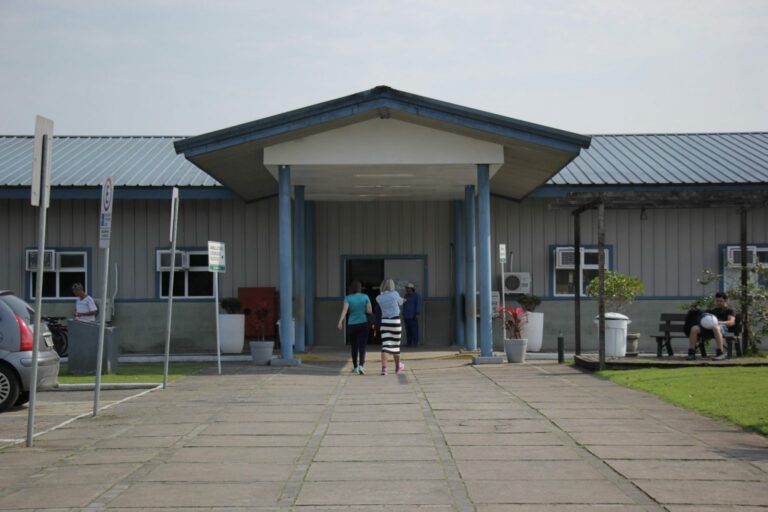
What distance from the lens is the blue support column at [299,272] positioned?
20.2m

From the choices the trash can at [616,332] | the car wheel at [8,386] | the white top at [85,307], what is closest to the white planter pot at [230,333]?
the white top at [85,307]

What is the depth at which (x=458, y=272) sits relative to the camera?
2430cm

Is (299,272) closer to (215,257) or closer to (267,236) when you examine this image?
(267,236)

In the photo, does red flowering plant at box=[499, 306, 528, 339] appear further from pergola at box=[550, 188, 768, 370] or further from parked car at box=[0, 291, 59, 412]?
parked car at box=[0, 291, 59, 412]

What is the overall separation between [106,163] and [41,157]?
16555 millimetres

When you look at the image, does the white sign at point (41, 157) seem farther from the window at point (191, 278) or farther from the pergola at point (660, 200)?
the window at point (191, 278)

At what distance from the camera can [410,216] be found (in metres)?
25.2

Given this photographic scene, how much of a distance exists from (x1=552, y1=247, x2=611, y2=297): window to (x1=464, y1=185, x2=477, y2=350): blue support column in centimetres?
286

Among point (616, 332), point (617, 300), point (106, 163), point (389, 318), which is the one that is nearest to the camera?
point (389, 318)

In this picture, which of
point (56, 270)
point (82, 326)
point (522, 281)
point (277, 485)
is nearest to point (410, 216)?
point (522, 281)

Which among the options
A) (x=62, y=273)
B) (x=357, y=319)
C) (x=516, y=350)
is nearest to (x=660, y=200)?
(x=516, y=350)

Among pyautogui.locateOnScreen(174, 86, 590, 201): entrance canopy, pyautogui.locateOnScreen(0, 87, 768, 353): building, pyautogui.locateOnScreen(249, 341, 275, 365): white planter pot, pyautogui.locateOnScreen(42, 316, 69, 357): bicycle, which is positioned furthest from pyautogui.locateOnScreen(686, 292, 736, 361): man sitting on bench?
pyautogui.locateOnScreen(42, 316, 69, 357): bicycle

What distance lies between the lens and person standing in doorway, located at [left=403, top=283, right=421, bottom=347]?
24.3 metres

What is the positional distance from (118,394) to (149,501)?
7.80 metres
